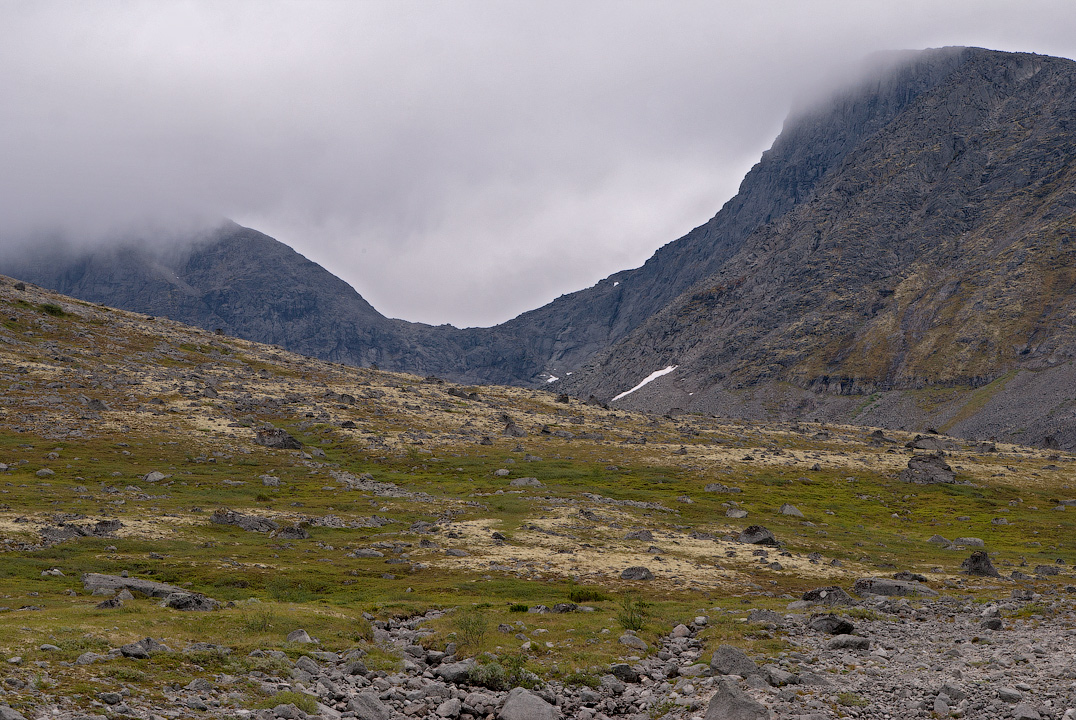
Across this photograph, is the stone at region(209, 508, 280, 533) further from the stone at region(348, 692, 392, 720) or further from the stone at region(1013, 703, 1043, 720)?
the stone at region(1013, 703, 1043, 720)

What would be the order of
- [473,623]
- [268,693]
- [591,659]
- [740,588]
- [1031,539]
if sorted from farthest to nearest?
1. [1031,539]
2. [740,588]
3. [473,623]
4. [591,659]
5. [268,693]

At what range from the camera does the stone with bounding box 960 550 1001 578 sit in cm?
5382

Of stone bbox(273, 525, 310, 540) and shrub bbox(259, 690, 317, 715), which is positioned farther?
stone bbox(273, 525, 310, 540)

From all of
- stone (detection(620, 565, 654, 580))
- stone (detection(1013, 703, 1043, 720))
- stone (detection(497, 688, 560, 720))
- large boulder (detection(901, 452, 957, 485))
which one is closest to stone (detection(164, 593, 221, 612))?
stone (detection(497, 688, 560, 720))

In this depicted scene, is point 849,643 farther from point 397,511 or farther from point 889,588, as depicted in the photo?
point 397,511

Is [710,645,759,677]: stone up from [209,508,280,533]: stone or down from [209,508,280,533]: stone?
up

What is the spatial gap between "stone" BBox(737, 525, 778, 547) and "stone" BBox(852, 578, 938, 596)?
19.7 metres

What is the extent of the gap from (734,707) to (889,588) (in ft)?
91.7

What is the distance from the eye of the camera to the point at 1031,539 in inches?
2931

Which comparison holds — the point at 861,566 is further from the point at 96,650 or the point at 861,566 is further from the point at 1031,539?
the point at 96,650

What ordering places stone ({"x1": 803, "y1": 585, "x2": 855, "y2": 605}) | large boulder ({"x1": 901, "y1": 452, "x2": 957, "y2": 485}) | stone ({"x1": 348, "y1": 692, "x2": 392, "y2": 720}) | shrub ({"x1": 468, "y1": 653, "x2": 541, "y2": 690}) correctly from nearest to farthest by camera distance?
1. stone ({"x1": 348, "y1": 692, "x2": 392, "y2": 720})
2. shrub ({"x1": 468, "y1": 653, "x2": 541, "y2": 690})
3. stone ({"x1": 803, "y1": 585, "x2": 855, "y2": 605})
4. large boulder ({"x1": 901, "y1": 452, "x2": 957, "y2": 485})

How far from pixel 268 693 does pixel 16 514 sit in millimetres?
44148

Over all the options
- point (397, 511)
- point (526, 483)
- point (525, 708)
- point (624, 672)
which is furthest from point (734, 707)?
point (526, 483)

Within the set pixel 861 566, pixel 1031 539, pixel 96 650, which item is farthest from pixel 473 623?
pixel 1031 539
